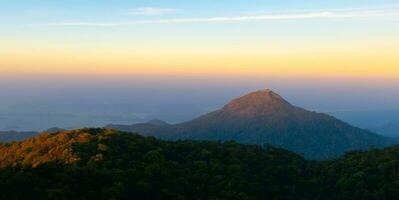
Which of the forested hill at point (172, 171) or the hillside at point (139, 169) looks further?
the forested hill at point (172, 171)

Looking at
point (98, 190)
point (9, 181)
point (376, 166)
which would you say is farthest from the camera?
point (376, 166)

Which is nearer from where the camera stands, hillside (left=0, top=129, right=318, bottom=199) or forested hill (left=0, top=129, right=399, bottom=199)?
hillside (left=0, top=129, right=318, bottom=199)

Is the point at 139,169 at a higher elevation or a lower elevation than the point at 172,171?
higher

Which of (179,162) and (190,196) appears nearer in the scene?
(190,196)

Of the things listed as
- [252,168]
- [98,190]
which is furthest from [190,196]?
[252,168]

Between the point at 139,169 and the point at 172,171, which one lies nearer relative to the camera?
the point at 139,169

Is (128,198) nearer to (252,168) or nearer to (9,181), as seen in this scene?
(9,181)

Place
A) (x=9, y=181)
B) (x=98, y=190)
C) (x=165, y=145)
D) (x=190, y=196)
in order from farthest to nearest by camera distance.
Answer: (x=165, y=145)
(x=190, y=196)
(x=98, y=190)
(x=9, y=181)
